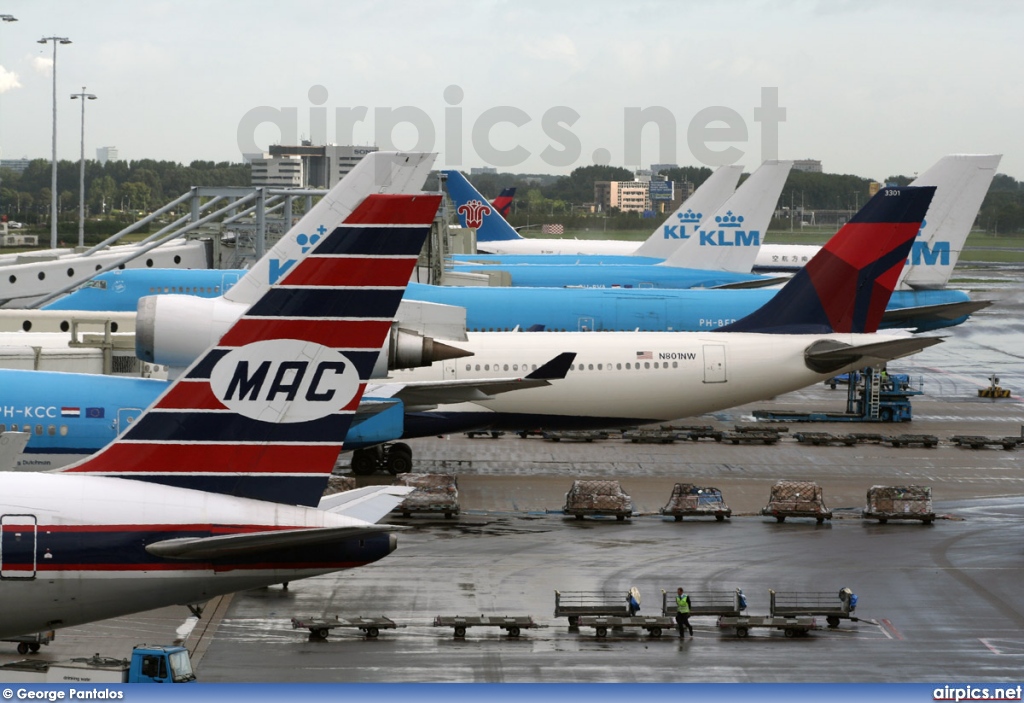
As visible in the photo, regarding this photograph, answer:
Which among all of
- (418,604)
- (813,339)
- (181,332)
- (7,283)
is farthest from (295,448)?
(7,283)

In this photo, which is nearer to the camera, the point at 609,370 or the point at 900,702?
the point at 900,702

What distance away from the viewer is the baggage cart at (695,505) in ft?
115

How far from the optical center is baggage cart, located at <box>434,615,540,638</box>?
24.0 m

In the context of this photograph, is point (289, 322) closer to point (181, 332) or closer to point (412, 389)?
point (181, 332)

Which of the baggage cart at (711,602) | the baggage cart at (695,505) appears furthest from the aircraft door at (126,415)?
the baggage cart at (695,505)

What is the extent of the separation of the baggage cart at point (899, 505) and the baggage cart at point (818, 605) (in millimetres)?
8781

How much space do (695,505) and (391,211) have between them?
22334 mm

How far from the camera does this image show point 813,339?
40719mm

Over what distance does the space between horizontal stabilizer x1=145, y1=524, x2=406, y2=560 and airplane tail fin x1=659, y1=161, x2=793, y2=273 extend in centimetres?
5732

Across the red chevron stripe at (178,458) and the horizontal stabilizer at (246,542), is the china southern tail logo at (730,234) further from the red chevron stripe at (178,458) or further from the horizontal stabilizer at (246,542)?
the horizontal stabilizer at (246,542)

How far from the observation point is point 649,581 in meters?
28.2

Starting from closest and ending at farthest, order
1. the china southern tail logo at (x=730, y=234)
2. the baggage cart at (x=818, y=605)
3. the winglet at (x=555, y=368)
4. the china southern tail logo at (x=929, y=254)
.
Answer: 1. the baggage cart at (x=818, y=605)
2. the winglet at (x=555, y=368)
3. the china southern tail logo at (x=929, y=254)
4. the china southern tail logo at (x=730, y=234)

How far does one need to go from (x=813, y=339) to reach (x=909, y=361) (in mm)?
41824

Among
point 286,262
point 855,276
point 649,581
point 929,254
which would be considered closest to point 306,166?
point 929,254
